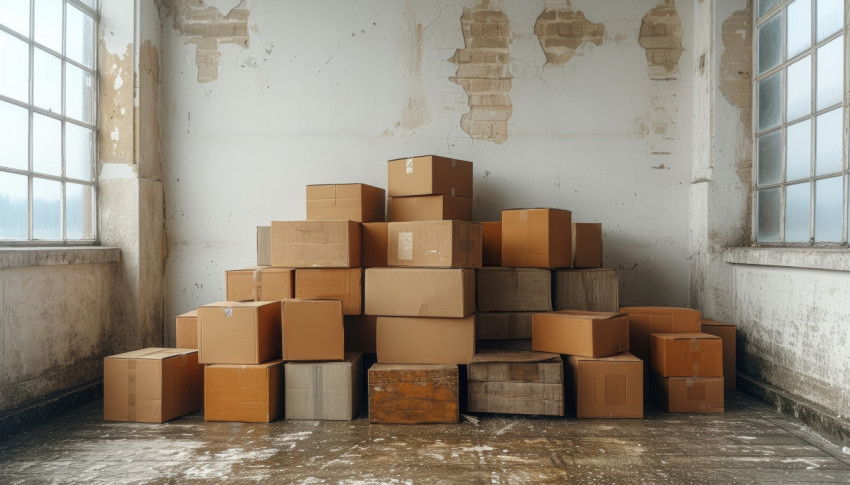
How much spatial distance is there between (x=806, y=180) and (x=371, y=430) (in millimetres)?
2588

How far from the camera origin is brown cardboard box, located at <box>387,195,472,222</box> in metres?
3.19

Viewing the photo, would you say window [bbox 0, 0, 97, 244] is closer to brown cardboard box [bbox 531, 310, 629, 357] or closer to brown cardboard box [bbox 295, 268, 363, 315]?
brown cardboard box [bbox 295, 268, 363, 315]

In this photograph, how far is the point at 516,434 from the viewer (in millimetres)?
2498

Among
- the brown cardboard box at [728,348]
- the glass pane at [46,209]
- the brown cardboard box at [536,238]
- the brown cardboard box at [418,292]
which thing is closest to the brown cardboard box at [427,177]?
the brown cardboard box at [536,238]

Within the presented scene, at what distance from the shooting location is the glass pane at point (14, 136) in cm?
275

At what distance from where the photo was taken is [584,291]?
3.19 metres

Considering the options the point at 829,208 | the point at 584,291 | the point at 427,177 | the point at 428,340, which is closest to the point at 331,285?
the point at 428,340

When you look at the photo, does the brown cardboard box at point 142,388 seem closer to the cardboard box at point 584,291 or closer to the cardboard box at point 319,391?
the cardboard box at point 319,391

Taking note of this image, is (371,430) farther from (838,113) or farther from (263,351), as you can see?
(838,113)

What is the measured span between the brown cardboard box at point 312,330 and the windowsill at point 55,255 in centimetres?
130

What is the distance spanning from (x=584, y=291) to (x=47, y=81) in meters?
3.32

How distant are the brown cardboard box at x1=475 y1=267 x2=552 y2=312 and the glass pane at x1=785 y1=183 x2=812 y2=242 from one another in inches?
52.4

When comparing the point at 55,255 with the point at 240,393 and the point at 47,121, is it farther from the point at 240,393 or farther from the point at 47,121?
the point at 240,393

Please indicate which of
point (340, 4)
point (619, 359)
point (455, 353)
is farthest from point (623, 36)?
point (455, 353)
